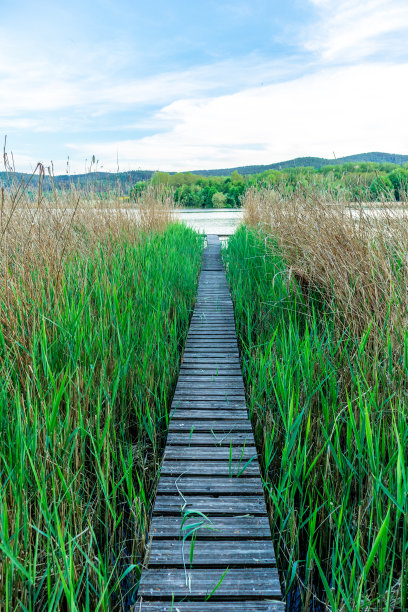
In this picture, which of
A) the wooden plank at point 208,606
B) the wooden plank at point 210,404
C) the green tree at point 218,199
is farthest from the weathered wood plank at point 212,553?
the green tree at point 218,199

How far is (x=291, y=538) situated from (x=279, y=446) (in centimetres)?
55

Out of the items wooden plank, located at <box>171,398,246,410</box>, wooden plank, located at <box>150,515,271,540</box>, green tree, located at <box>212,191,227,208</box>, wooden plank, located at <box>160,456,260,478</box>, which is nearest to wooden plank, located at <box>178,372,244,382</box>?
wooden plank, located at <box>171,398,246,410</box>

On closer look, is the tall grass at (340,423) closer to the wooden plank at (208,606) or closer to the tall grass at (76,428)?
the wooden plank at (208,606)

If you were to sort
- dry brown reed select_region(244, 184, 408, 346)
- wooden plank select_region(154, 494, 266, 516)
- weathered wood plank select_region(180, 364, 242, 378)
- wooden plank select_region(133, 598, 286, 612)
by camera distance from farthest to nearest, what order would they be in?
weathered wood plank select_region(180, 364, 242, 378)
dry brown reed select_region(244, 184, 408, 346)
wooden plank select_region(154, 494, 266, 516)
wooden plank select_region(133, 598, 286, 612)

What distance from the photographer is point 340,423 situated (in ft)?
5.63

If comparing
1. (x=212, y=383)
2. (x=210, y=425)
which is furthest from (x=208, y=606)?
(x=212, y=383)

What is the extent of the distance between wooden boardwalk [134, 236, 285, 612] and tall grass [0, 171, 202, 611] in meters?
0.11

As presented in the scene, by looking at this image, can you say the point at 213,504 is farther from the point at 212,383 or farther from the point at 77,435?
the point at 212,383

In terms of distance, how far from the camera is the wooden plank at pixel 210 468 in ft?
5.36

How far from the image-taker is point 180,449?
1.80 metres

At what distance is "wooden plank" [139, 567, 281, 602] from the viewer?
3.70ft

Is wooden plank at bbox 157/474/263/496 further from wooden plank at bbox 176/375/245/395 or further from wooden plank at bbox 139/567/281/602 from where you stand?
wooden plank at bbox 176/375/245/395

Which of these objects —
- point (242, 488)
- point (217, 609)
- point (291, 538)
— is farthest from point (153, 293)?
point (217, 609)

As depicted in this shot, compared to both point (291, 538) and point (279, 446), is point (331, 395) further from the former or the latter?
point (291, 538)
